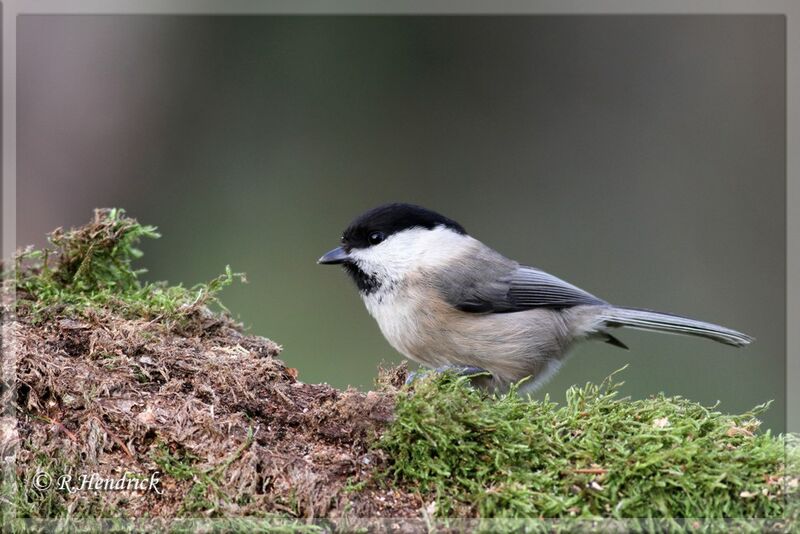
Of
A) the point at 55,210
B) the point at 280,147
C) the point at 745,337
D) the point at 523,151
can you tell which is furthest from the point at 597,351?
the point at 55,210

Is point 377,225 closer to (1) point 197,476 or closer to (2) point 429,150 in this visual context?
(1) point 197,476

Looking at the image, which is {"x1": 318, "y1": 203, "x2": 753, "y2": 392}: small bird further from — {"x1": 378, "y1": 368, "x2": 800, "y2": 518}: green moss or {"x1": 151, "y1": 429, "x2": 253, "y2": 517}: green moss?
{"x1": 151, "y1": 429, "x2": 253, "y2": 517}: green moss

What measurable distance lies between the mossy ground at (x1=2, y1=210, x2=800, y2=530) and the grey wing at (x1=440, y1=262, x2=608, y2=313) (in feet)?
2.86

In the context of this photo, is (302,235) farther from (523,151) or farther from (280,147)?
(523,151)

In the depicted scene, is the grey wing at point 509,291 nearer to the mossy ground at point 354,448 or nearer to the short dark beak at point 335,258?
the short dark beak at point 335,258

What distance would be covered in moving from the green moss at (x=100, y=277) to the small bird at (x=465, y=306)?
63 cm

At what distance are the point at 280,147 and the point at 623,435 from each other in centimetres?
583

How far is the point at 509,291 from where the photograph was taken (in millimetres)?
3039

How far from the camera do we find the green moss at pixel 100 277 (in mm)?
2541

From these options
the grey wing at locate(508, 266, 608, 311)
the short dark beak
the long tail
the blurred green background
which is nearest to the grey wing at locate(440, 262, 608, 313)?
the grey wing at locate(508, 266, 608, 311)

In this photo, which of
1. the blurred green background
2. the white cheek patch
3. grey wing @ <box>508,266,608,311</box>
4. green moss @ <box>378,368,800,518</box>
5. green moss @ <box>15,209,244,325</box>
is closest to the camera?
green moss @ <box>378,368,800,518</box>

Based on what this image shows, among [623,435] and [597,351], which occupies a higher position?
[597,351]

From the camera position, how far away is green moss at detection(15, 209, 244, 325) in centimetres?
254

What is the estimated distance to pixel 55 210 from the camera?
6.21m
